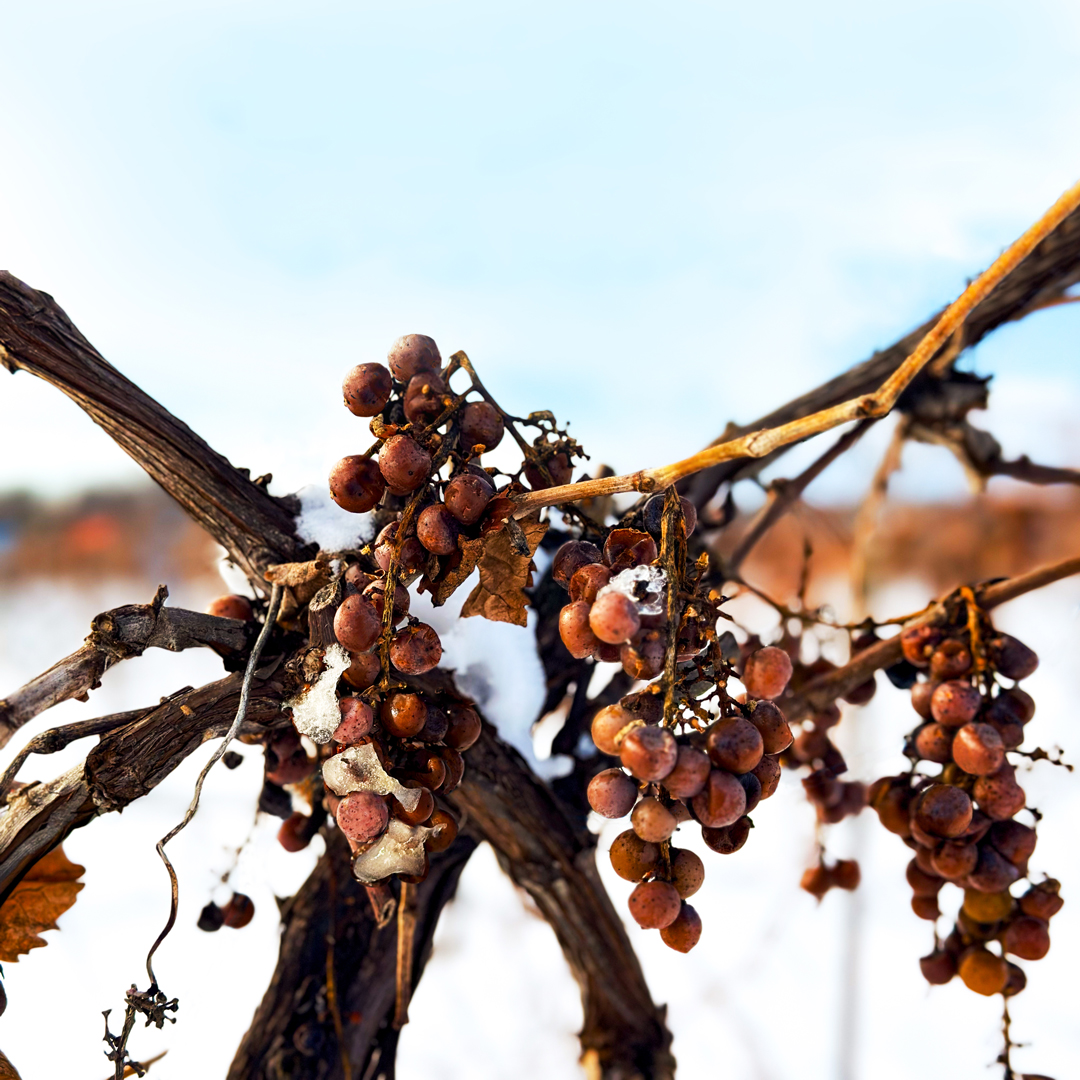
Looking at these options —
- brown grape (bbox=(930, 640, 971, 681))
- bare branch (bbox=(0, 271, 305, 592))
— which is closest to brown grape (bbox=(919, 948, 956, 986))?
brown grape (bbox=(930, 640, 971, 681))

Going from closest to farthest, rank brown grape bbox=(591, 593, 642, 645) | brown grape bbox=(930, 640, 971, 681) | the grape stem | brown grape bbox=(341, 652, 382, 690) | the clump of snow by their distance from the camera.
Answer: the grape stem → brown grape bbox=(591, 593, 642, 645) → brown grape bbox=(341, 652, 382, 690) → the clump of snow → brown grape bbox=(930, 640, 971, 681)

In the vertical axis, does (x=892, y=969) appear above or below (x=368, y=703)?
above

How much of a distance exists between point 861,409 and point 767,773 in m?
0.27

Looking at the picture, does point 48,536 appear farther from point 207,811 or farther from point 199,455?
point 199,455

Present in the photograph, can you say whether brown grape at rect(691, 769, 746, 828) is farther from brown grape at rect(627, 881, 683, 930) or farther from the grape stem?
the grape stem

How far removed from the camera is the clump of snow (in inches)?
31.2

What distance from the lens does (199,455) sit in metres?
0.77

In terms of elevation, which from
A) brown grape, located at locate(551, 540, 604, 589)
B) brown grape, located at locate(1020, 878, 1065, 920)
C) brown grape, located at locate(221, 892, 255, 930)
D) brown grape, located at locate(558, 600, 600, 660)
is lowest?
brown grape, located at locate(221, 892, 255, 930)

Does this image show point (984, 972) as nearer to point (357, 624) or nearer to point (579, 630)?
point (579, 630)

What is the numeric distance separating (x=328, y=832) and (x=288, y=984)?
189mm

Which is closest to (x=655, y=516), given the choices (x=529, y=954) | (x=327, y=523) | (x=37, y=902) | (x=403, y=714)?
(x=403, y=714)

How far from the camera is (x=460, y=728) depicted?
2.38ft

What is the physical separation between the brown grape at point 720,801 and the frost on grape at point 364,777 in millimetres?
212

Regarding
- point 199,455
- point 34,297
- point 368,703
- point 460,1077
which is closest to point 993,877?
point 368,703
